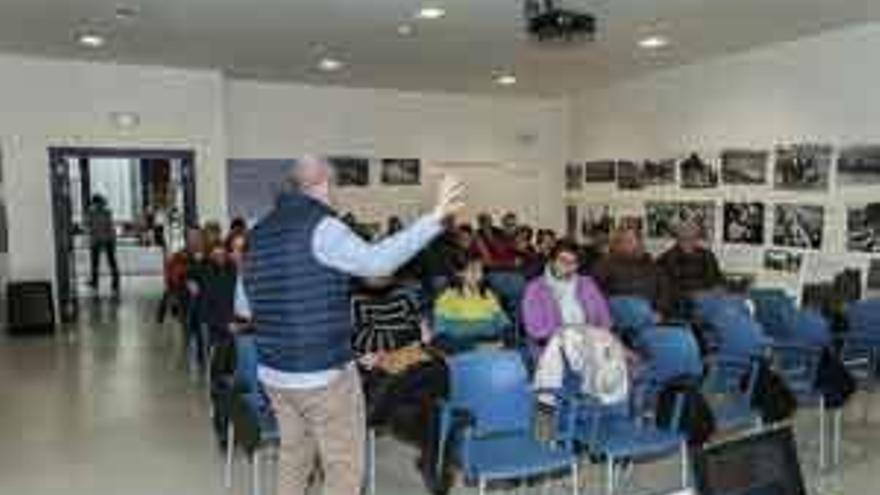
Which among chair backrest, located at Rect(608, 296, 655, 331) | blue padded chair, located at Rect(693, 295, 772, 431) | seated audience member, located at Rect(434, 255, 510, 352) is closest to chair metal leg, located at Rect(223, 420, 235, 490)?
seated audience member, located at Rect(434, 255, 510, 352)

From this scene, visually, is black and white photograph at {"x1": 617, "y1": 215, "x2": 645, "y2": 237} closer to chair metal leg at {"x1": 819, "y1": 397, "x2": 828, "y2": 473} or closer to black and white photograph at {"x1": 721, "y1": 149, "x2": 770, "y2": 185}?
black and white photograph at {"x1": 721, "y1": 149, "x2": 770, "y2": 185}

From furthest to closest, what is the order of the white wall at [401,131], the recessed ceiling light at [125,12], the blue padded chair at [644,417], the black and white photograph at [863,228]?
the white wall at [401,131]
the black and white photograph at [863,228]
the recessed ceiling light at [125,12]
the blue padded chair at [644,417]

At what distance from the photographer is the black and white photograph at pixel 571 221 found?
41.4ft

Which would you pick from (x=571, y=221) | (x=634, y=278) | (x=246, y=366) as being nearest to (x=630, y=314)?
(x=634, y=278)

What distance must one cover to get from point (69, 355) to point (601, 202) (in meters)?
7.20

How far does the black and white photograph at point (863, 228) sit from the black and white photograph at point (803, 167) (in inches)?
17.7

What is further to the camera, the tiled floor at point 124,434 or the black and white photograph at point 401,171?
the black and white photograph at point 401,171

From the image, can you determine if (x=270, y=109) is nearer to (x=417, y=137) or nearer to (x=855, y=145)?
(x=417, y=137)

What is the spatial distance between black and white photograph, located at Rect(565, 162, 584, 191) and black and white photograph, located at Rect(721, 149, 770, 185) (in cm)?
319

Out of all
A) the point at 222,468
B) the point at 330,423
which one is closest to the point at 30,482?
the point at 222,468

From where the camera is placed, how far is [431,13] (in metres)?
7.20

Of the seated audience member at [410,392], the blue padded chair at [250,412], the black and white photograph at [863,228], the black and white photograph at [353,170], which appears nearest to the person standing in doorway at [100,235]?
the black and white photograph at [353,170]

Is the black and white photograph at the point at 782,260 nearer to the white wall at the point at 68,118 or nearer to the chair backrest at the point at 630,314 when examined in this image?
the chair backrest at the point at 630,314

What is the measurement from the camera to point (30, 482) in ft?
14.6
